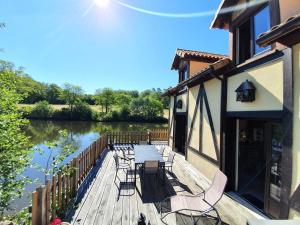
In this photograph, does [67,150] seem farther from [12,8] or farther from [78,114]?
[78,114]

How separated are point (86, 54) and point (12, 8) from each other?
14.1 metres

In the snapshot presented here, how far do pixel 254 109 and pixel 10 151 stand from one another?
5.31 m

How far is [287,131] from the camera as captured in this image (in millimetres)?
3137

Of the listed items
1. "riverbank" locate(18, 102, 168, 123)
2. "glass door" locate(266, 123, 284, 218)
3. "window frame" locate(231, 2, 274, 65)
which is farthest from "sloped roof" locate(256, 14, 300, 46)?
"riverbank" locate(18, 102, 168, 123)

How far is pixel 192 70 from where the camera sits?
9.02 m

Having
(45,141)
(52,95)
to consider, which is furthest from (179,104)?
(52,95)

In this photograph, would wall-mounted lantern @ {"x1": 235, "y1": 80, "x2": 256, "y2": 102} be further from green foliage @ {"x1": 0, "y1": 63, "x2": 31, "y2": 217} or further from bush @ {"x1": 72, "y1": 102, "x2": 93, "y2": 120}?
bush @ {"x1": 72, "y1": 102, "x2": 93, "y2": 120}

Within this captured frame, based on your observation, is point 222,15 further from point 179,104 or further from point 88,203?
point 88,203

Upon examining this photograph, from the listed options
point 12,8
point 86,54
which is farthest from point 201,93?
point 86,54

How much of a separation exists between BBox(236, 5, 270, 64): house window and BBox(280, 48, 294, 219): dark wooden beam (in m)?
0.96

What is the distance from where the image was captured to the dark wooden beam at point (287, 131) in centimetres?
307

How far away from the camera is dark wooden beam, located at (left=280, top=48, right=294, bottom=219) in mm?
3070

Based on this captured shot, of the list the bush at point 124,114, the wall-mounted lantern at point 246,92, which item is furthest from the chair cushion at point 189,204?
the bush at point 124,114

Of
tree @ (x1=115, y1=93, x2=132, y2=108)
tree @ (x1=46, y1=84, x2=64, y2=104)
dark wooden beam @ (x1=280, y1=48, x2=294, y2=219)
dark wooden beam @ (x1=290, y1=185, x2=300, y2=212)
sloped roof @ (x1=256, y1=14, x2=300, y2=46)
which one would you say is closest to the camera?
sloped roof @ (x1=256, y1=14, x2=300, y2=46)
